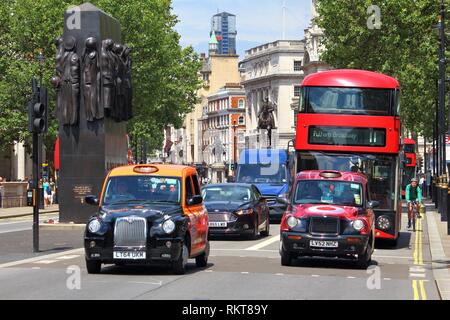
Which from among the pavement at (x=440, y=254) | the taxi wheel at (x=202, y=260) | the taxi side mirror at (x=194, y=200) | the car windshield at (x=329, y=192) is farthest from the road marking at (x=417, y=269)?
the taxi side mirror at (x=194, y=200)

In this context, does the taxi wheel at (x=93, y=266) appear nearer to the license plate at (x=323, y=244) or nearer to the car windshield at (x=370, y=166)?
the license plate at (x=323, y=244)

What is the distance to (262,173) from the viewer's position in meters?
45.4

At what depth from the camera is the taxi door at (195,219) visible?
20.4 meters

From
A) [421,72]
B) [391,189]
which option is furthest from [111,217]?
[421,72]

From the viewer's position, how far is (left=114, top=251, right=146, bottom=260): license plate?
62.8 feet

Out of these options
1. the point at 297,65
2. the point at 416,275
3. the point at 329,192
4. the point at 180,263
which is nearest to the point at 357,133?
the point at 329,192

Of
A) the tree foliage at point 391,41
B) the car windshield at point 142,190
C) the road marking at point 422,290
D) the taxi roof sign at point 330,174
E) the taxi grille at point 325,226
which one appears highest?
the tree foliage at point 391,41

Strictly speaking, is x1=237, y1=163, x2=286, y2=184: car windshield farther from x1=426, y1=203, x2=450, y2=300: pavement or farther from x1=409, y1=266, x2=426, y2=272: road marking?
x1=409, y1=266, x2=426, y2=272: road marking

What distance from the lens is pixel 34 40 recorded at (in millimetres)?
73562

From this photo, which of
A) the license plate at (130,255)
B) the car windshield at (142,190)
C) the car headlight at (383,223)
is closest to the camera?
the license plate at (130,255)

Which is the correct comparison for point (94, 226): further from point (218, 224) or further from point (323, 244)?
point (218, 224)

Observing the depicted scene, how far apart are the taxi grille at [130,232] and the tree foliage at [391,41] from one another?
128 ft

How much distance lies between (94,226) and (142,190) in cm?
145

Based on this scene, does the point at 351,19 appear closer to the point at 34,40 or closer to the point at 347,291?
the point at 34,40
